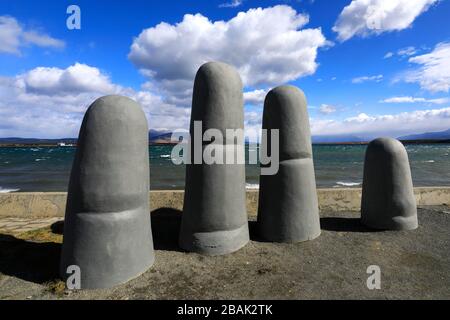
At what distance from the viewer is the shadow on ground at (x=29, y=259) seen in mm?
4836

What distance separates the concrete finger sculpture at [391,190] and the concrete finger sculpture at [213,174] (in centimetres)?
385

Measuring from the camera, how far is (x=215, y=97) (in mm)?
5574

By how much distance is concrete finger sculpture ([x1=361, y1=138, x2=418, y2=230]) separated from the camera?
720 cm

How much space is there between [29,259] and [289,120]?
5745 millimetres

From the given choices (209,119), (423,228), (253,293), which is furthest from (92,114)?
(423,228)

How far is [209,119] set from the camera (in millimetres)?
5605

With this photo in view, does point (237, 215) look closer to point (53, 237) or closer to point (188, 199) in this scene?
point (188, 199)

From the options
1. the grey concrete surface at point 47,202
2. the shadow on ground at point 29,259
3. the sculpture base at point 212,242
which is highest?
the grey concrete surface at point 47,202

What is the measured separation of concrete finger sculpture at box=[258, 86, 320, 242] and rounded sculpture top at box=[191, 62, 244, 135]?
1.17 m

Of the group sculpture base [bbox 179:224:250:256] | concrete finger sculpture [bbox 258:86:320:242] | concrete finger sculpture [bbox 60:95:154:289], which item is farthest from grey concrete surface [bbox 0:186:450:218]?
concrete finger sculpture [bbox 60:95:154:289]

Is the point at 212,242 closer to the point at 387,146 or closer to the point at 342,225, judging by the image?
the point at 342,225

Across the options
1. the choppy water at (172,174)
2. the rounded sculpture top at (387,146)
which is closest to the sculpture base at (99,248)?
the rounded sculpture top at (387,146)

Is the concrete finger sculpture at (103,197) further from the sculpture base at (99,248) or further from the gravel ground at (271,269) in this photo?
the gravel ground at (271,269)

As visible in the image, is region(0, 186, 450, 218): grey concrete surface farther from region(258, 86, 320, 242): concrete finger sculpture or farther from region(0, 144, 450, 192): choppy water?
region(0, 144, 450, 192): choppy water
